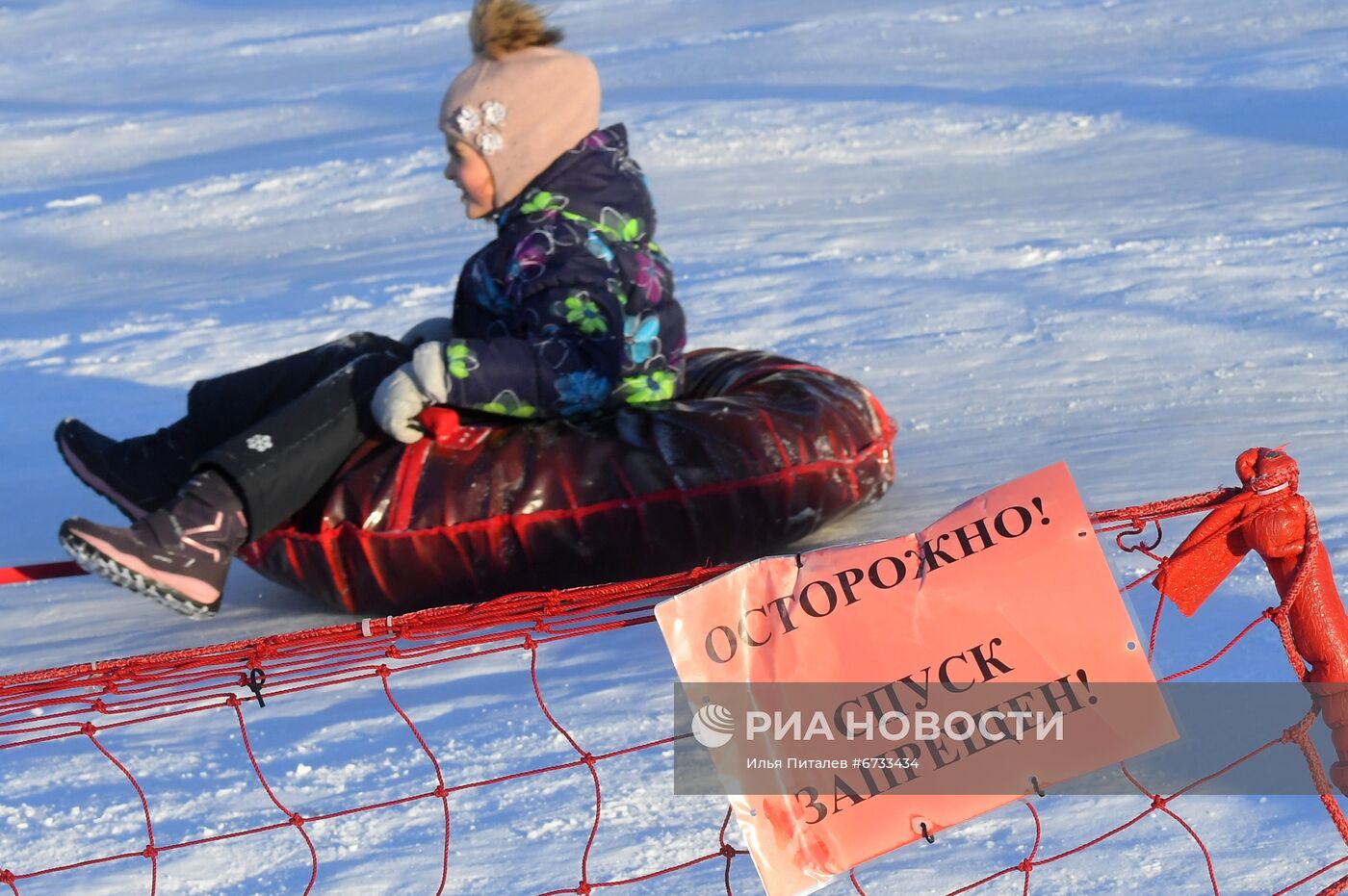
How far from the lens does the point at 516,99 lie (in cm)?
349

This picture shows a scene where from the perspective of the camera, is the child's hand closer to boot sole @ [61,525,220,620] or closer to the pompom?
boot sole @ [61,525,220,620]

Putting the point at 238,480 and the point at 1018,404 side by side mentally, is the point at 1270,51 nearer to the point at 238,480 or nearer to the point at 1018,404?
the point at 1018,404

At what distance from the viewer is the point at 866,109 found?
8.12m

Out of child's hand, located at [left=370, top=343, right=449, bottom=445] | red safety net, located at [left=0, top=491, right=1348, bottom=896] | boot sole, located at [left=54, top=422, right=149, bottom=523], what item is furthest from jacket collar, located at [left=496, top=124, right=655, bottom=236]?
red safety net, located at [left=0, top=491, right=1348, bottom=896]

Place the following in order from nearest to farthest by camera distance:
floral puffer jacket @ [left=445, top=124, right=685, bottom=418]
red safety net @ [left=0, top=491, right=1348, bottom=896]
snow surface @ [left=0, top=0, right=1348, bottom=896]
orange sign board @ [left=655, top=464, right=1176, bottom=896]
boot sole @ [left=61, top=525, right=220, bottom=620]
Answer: orange sign board @ [left=655, top=464, right=1176, bottom=896] < red safety net @ [left=0, top=491, right=1348, bottom=896] < snow surface @ [left=0, top=0, right=1348, bottom=896] < boot sole @ [left=61, top=525, right=220, bottom=620] < floral puffer jacket @ [left=445, top=124, right=685, bottom=418]

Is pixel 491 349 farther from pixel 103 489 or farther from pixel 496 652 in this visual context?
pixel 496 652

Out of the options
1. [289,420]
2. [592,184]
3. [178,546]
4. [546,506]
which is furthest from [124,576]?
[592,184]

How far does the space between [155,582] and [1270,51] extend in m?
6.84

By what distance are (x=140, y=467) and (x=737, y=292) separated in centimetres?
258

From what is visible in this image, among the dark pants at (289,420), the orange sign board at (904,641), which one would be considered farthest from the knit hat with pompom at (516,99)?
the orange sign board at (904,641)

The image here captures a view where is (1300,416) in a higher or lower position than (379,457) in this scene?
lower

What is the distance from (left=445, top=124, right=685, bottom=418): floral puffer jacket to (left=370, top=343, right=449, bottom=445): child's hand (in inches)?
1.0

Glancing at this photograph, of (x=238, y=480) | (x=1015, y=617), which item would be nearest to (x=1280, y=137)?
(x=238, y=480)

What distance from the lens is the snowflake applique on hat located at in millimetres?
3479
